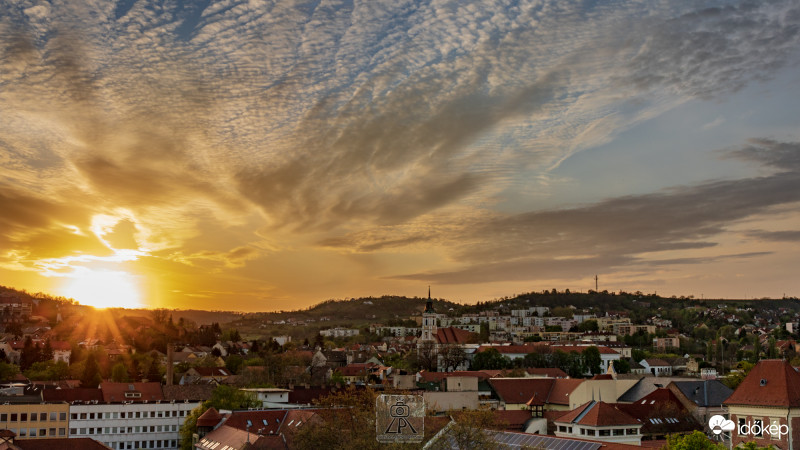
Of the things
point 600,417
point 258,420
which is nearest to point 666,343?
point 600,417

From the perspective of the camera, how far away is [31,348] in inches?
5640

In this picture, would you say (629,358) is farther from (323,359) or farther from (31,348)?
(31,348)

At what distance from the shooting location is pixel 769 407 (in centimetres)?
4600

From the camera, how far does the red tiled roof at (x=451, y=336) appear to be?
161m

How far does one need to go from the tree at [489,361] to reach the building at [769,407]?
7776 centimetres

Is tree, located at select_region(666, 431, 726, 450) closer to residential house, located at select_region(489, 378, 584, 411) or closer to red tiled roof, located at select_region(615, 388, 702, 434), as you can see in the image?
red tiled roof, located at select_region(615, 388, 702, 434)

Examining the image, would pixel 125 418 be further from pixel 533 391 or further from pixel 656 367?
pixel 656 367

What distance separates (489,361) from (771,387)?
266 feet

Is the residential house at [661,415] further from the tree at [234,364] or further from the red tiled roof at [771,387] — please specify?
the tree at [234,364]

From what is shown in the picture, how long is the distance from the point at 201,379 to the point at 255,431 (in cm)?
5375

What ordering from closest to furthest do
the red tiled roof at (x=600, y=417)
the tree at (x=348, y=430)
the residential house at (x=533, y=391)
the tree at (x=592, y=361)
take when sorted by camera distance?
the tree at (x=348, y=430), the red tiled roof at (x=600, y=417), the residential house at (x=533, y=391), the tree at (x=592, y=361)

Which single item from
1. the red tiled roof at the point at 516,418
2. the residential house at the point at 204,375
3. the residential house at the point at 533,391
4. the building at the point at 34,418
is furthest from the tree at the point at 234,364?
the red tiled roof at the point at 516,418

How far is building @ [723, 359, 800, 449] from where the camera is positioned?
45000 mm

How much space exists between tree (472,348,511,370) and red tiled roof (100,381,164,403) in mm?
51510
